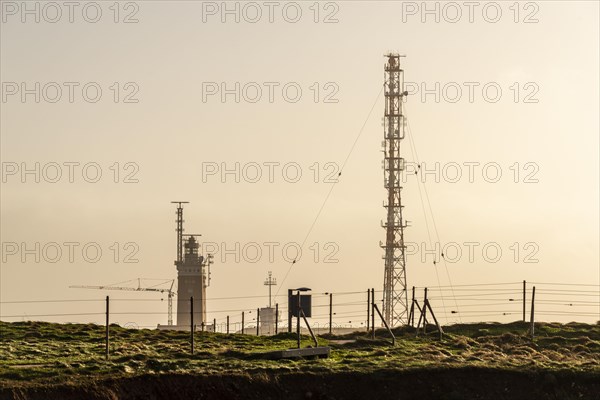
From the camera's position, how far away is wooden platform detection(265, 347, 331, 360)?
48125 mm

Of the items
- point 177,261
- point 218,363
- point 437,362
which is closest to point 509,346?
point 437,362

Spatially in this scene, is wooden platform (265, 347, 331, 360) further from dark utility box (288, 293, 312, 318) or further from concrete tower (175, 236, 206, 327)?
concrete tower (175, 236, 206, 327)

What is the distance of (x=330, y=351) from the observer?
50.7 metres

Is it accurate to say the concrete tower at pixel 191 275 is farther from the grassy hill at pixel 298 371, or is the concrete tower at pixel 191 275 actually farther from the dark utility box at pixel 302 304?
the dark utility box at pixel 302 304

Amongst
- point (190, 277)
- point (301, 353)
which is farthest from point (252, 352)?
point (190, 277)

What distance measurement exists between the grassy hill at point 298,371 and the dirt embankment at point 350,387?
33 mm

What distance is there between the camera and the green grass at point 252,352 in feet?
147

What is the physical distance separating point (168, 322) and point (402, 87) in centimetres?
8193

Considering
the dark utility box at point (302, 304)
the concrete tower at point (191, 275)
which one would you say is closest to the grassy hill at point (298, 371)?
the dark utility box at point (302, 304)

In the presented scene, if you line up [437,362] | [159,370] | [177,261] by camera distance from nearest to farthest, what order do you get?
[159,370] → [437,362] → [177,261]

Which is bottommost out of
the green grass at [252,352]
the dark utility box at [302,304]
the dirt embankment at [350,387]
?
the dirt embankment at [350,387]

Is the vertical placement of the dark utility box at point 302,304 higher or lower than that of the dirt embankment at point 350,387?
higher

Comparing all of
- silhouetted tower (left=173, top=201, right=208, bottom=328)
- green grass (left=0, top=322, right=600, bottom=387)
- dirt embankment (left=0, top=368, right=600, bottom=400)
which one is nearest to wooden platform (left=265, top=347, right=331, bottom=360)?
green grass (left=0, top=322, right=600, bottom=387)

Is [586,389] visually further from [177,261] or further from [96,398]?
[177,261]
